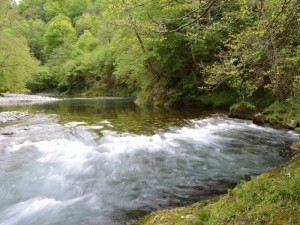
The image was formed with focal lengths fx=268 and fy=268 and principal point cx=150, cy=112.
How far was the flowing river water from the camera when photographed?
199 inches

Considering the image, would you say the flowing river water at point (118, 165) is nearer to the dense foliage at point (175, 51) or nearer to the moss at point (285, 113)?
the moss at point (285, 113)

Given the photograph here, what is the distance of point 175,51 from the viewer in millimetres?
18484

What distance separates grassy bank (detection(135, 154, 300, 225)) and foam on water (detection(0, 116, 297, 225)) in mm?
1245

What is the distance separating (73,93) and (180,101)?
28808 millimetres

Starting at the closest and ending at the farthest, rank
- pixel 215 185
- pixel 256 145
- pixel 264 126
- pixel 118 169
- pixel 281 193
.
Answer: pixel 281 193 → pixel 215 185 → pixel 118 169 → pixel 256 145 → pixel 264 126

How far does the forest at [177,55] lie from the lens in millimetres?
5559

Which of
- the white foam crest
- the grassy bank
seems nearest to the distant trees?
the white foam crest

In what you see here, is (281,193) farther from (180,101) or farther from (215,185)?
(180,101)

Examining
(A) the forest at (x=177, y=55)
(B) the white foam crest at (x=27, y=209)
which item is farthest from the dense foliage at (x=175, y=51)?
(B) the white foam crest at (x=27, y=209)

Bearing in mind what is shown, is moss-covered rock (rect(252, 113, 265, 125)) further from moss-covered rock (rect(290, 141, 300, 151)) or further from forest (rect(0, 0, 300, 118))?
moss-covered rock (rect(290, 141, 300, 151))

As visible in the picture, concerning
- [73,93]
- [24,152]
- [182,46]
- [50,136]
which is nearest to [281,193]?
[24,152]

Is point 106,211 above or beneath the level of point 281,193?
beneath

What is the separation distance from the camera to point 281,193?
118 inches

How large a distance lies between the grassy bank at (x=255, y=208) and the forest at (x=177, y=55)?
216 centimetres
